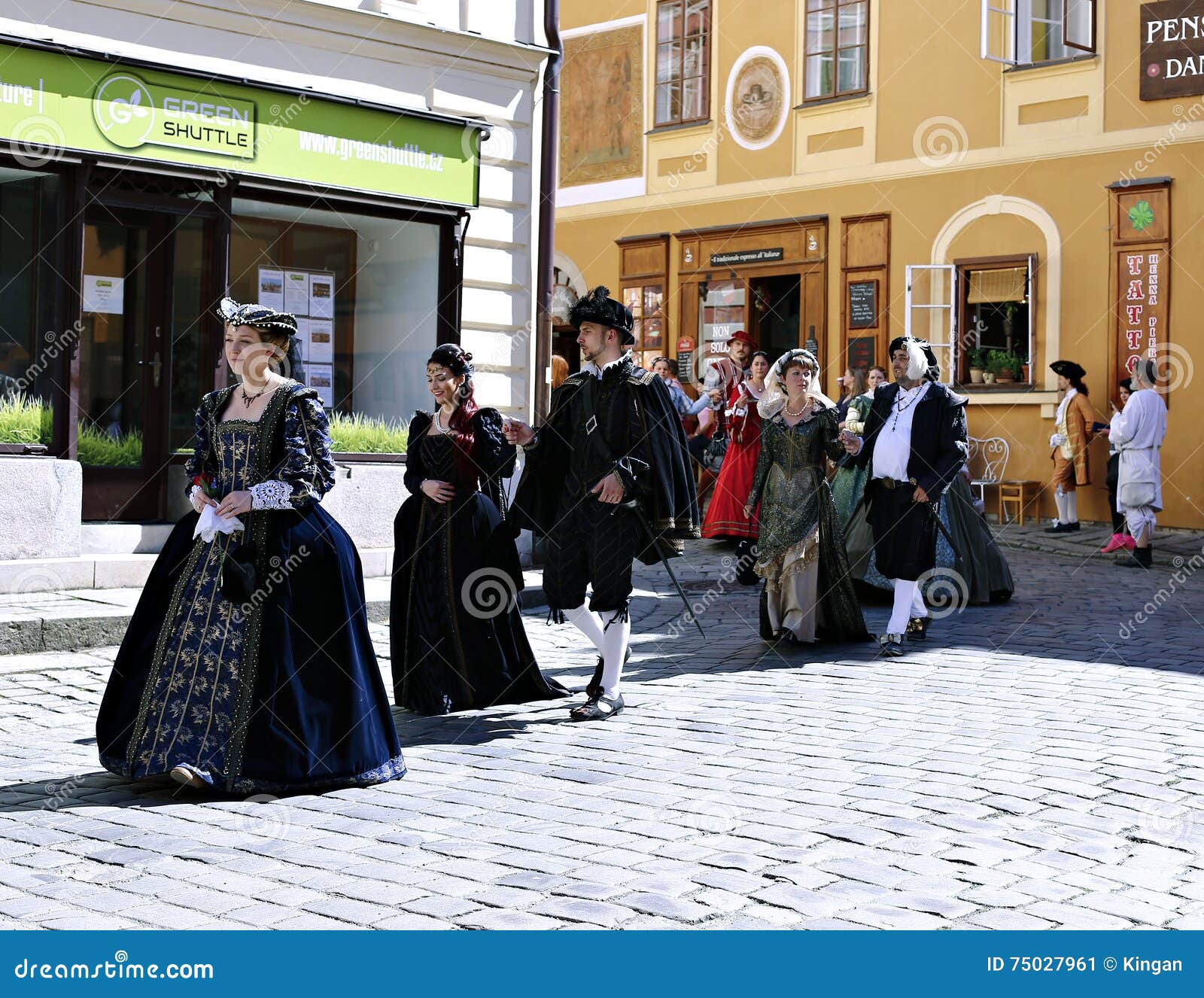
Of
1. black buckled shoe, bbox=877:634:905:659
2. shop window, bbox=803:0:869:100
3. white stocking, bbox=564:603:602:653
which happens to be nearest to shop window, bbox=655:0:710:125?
shop window, bbox=803:0:869:100

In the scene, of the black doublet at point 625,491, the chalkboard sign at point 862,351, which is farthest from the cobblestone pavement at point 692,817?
the chalkboard sign at point 862,351

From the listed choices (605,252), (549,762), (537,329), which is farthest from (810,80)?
(549,762)

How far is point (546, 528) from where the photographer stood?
788 centimetres

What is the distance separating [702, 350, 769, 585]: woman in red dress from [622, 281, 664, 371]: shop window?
33.5 ft

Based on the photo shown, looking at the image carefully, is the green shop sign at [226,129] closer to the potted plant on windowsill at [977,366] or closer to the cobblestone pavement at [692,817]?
the cobblestone pavement at [692,817]

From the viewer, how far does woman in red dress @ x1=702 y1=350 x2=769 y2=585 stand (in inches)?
532

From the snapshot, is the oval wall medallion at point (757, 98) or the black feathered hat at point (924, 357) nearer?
the black feathered hat at point (924, 357)

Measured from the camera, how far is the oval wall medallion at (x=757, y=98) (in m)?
22.6

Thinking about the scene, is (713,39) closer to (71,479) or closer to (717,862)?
(71,479)

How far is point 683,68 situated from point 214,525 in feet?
62.3

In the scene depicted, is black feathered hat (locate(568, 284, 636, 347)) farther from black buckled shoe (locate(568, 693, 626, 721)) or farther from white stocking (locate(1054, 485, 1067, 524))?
white stocking (locate(1054, 485, 1067, 524))

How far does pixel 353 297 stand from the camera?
13297 millimetres

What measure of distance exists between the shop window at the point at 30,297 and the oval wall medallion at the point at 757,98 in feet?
43.7

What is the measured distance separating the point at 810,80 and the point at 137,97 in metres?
12.7
